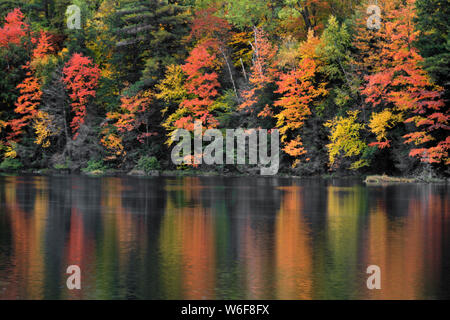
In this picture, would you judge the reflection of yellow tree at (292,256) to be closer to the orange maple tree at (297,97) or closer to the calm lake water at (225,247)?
the calm lake water at (225,247)

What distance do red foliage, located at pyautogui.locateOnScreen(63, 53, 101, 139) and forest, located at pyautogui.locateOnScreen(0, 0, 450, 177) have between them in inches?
8.5

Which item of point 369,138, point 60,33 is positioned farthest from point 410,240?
point 60,33

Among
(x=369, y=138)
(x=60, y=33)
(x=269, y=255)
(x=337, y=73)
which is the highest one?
(x=60, y=33)

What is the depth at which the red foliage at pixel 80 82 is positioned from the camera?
74000 mm

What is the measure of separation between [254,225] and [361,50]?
3543 cm

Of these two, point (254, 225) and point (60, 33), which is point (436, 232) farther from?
point (60, 33)

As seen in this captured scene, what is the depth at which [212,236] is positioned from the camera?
21469mm

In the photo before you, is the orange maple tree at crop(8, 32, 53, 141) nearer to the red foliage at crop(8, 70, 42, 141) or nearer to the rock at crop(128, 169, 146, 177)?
the red foliage at crop(8, 70, 42, 141)

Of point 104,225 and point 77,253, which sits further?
point 104,225

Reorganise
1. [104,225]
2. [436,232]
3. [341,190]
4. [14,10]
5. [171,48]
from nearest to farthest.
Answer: [436,232]
[104,225]
[341,190]
[171,48]
[14,10]

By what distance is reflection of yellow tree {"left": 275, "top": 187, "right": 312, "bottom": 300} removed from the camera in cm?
1368

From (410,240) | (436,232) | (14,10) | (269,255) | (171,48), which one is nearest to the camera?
(269,255)

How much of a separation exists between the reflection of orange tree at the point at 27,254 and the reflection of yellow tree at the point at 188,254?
269cm

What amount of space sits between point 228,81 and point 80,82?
17.1 metres
